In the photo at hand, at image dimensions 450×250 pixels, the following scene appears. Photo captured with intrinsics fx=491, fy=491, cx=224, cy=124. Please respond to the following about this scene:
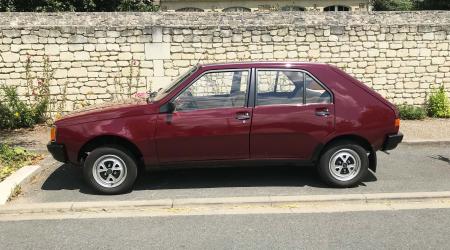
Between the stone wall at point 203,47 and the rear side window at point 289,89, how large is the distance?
19.0ft

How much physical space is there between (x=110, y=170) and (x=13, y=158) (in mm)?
2693

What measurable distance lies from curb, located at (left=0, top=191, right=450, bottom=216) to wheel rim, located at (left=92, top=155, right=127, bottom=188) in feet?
1.29

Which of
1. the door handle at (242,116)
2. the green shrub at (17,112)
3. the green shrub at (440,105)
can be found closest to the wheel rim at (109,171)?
the door handle at (242,116)

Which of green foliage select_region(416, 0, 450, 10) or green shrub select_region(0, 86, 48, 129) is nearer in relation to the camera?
green shrub select_region(0, 86, 48, 129)

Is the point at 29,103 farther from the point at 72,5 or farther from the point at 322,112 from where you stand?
the point at 322,112

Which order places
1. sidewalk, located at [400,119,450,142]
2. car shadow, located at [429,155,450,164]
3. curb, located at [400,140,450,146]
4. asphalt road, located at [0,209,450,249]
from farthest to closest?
sidewalk, located at [400,119,450,142]
curb, located at [400,140,450,146]
car shadow, located at [429,155,450,164]
asphalt road, located at [0,209,450,249]

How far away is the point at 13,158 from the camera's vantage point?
789 centimetres

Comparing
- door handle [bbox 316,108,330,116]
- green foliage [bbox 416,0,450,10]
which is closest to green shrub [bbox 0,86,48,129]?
door handle [bbox 316,108,330,116]

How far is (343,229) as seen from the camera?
4934mm

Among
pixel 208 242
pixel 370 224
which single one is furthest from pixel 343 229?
pixel 208 242

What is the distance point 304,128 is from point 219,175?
5.02 ft

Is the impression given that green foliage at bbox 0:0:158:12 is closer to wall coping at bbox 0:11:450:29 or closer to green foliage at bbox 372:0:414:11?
wall coping at bbox 0:11:450:29

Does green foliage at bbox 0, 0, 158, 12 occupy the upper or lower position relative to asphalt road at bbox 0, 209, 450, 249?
upper

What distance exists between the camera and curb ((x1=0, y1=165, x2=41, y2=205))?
19.7 ft
